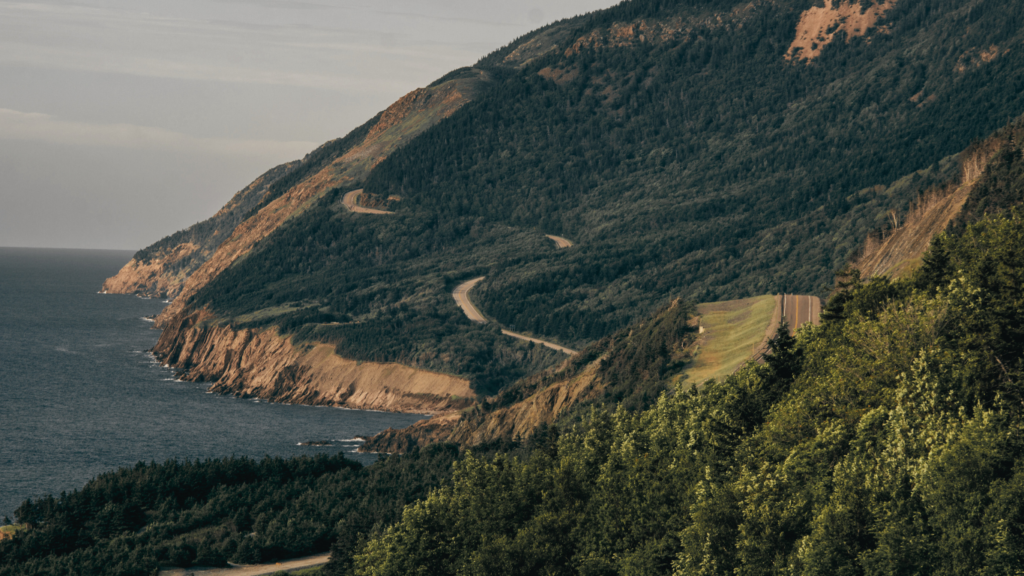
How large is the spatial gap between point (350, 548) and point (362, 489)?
21514 millimetres

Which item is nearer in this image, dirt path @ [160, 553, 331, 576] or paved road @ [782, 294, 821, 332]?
dirt path @ [160, 553, 331, 576]

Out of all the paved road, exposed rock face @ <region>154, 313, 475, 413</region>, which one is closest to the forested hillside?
the paved road

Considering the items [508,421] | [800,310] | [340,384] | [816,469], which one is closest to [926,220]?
[800,310]

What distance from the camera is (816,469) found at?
44500mm

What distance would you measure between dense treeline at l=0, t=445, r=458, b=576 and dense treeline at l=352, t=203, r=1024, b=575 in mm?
13941

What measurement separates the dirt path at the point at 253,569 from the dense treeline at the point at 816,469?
1518 cm

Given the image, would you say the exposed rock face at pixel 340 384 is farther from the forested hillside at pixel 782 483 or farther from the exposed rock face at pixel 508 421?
the forested hillside at pixel 782 483

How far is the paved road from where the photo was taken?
299ft

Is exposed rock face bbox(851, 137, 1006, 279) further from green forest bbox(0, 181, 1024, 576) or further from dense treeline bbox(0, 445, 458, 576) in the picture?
dense treeline bbox(0, 445, 458, 576)

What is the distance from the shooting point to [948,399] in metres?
43.9

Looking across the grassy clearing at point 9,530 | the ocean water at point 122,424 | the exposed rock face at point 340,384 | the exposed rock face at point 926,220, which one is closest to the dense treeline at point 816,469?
the exposed rock face at point 926,220

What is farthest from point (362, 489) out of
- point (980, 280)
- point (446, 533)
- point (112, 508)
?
point (980, 280)

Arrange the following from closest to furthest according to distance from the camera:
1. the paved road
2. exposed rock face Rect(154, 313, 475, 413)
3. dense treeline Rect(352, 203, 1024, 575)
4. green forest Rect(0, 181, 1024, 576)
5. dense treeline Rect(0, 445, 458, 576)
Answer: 1. dense treeline Rect(352, 203, 1024, 575)
2. green forest Rect(0, 181, 1024, 576)
3. dense treeline Rect(0, 445, 458, 576)
4. the paved road
5. exposed rock face Rect(154, 313, 475, 413)

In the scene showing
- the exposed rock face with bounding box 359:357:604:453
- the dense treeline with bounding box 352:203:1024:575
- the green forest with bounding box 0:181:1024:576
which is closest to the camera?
the dense treeline with bounding box 352:203:1024:575
